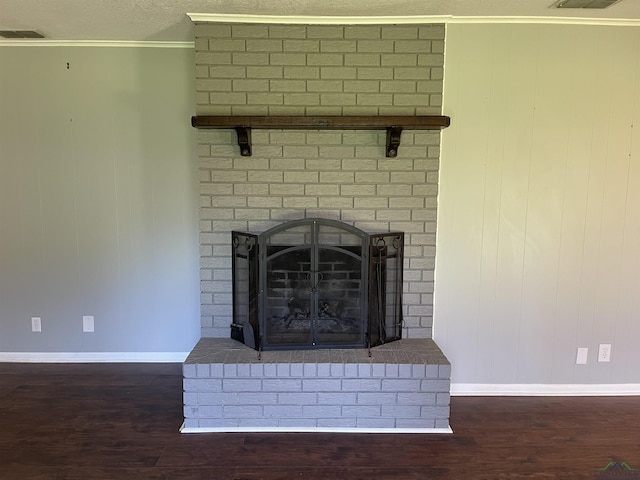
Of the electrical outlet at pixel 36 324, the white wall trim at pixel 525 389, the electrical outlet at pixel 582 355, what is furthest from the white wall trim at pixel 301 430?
the electrical outlet at pixel 36 324

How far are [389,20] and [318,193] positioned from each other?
1.09m

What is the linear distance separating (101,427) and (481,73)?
3.00 metres

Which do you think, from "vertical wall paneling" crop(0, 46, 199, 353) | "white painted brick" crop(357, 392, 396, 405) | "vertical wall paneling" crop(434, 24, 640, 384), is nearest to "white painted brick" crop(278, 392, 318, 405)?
"white painted brick" crop(357, 392, 396, 405)

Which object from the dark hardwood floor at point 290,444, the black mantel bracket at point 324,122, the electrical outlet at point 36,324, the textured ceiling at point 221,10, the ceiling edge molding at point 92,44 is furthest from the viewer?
the electrical outlet at point 36,324

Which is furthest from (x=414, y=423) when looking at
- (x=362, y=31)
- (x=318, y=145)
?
(x=362, y=31)

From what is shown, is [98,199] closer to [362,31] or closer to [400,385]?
[362,31]

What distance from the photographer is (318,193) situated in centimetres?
262

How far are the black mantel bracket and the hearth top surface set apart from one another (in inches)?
48.1

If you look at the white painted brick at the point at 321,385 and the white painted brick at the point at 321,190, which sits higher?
the white painted brick at the point at 321,190

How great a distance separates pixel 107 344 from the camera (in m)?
3.19

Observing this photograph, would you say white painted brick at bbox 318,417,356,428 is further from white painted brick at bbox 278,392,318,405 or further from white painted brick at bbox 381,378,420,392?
white painted brick at bbox 381,378,420,392

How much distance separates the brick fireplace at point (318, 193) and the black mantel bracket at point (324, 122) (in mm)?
114

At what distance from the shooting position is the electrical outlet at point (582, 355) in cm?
276

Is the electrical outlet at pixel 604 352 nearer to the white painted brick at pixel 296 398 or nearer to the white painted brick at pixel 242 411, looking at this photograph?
the white painted brick at pixel 296 398
